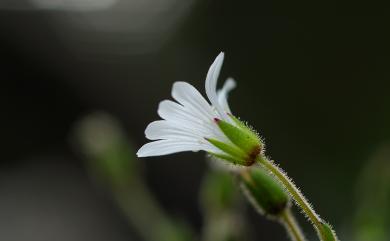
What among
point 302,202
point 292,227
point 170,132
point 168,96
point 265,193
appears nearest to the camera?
point 302,202

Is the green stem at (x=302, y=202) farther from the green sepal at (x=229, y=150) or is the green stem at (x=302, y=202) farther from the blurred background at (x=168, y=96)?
the blurred background at (x=168, y=96)

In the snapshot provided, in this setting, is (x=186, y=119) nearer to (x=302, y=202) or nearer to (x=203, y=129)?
(x=203, y=129)

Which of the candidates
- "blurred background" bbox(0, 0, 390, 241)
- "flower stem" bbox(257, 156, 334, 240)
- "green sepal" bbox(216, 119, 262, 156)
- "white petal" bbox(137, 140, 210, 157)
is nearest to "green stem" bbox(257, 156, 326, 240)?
"flower stem" bbox(257, 156, 334, 240)

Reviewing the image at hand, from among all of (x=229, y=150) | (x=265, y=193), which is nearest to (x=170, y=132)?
(x=229, y=150)

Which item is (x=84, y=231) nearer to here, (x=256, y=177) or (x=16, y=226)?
(x=16, y=226)

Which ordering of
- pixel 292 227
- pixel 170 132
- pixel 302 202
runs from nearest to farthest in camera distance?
pixel 302 202 < pixel 170 132 < pixel 292 227

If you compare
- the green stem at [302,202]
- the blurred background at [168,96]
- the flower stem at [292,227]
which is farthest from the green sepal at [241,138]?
the blurred background at [168,96]
